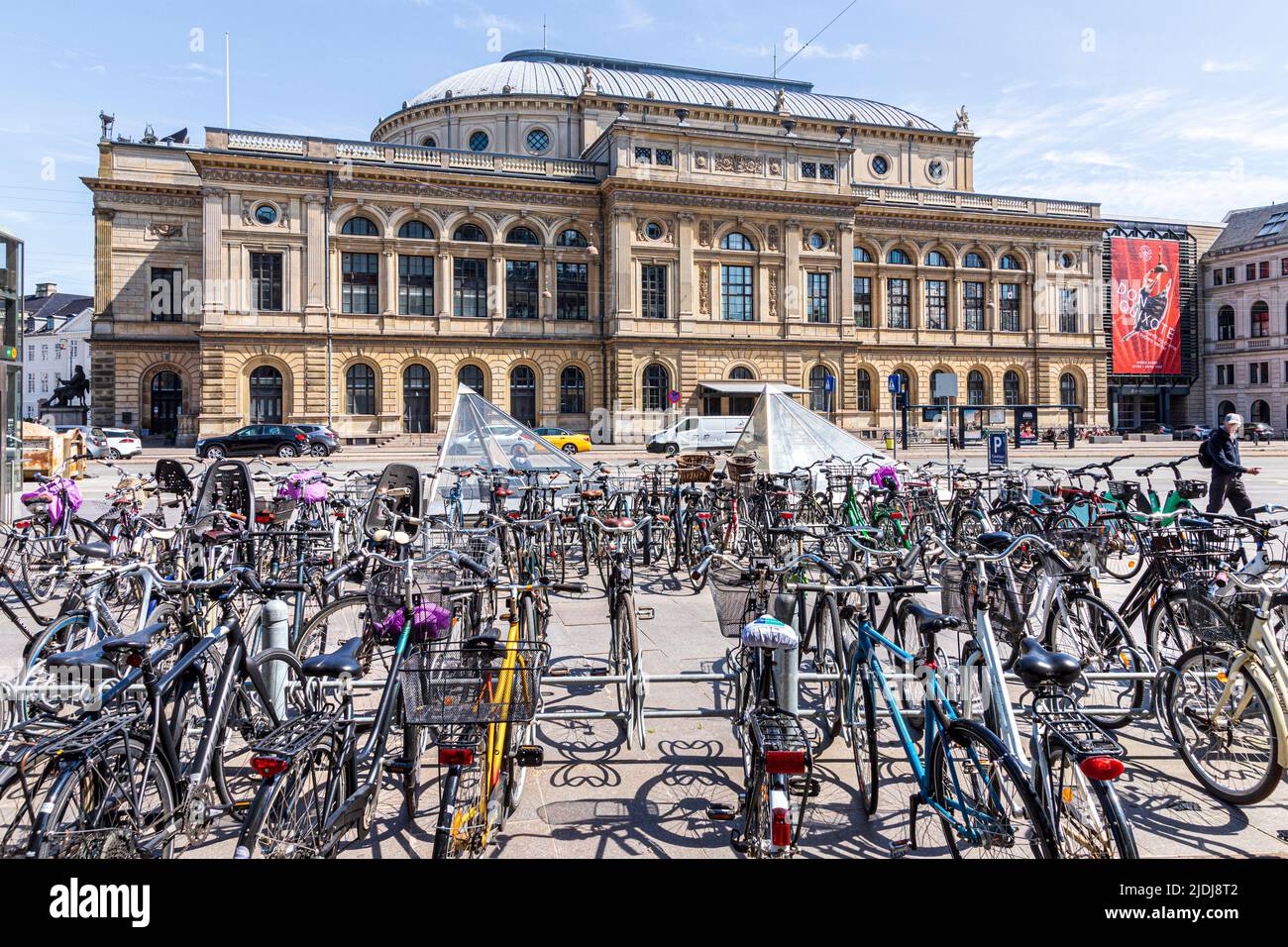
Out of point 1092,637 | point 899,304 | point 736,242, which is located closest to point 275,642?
point 1092,637

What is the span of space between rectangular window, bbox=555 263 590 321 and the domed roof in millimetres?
13902

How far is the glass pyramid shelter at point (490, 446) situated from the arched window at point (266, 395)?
33.3m

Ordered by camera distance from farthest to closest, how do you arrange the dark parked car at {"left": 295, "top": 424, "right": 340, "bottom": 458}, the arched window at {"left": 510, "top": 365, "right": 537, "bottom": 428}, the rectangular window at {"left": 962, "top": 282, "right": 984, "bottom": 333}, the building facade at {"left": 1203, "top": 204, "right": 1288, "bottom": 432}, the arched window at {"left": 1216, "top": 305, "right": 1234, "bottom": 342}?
the arched window at {"left": 1216, "top": 305, "right": 1234, "bottom": 342}
the building facade at {"left": 1203, "top": 204, "right": 1288, "bottom": 432}
the rectangular window at {"left": 962, "top": 282, "right": 984, "bottom": 333}
the arched window at {"left": 510, "top": 365, "right": 537, "bottom": 428}
the dark parked car at {"left": 295, "top": 424, "right": 340, "bottom": 458}

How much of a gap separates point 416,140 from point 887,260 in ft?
103

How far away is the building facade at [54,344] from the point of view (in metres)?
78.9

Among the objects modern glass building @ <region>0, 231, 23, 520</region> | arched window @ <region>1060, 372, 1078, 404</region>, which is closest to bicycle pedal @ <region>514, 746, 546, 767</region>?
modern glass building @ <region>0, 231, 23, 520</region>

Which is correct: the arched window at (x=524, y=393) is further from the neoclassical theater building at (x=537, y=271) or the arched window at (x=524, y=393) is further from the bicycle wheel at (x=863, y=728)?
the bicycle wheel at (x=863, y=728)

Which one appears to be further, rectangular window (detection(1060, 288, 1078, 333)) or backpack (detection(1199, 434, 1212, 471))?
rectangular window (detection(1060, 288, 1078, 333))

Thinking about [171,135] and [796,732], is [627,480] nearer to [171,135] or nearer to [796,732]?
[796,732]

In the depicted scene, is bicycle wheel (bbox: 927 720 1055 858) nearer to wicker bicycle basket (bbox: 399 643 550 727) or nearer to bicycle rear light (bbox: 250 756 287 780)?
wicker bicycle basket (bbox: 399 643 550 727)

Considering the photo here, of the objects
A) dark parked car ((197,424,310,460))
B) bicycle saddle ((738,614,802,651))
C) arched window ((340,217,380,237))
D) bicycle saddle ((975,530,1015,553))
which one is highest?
arched window ((340,217,380,237))

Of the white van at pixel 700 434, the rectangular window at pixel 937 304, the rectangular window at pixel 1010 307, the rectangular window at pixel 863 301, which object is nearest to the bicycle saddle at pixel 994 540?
the white van at pixel 700 434

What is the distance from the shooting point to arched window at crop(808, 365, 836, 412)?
52625 mm

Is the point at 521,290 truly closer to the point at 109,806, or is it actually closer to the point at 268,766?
the point at 109,806
